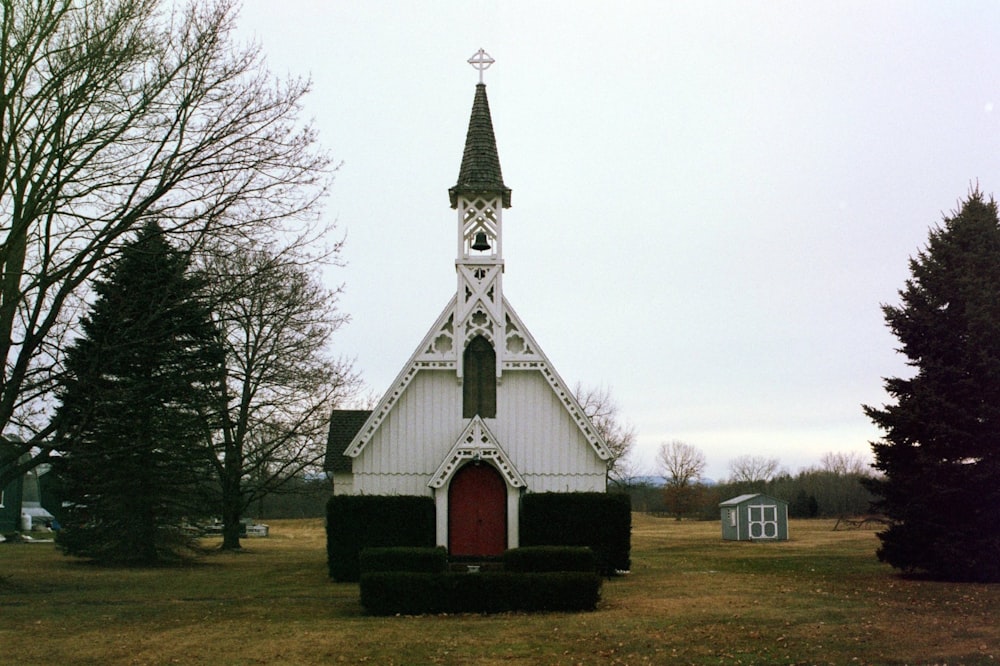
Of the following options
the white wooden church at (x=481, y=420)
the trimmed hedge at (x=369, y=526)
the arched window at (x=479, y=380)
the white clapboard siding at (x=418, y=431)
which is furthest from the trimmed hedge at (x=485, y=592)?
the arched window at (x=479, y=380)

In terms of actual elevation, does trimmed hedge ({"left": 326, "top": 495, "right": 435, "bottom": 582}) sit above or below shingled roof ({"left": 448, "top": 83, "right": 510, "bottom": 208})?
below

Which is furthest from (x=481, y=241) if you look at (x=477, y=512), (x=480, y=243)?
(x=477, y=512)

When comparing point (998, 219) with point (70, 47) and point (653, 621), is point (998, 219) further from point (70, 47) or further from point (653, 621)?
point (70, 47)

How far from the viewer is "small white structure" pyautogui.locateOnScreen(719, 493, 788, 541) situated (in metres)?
51.4

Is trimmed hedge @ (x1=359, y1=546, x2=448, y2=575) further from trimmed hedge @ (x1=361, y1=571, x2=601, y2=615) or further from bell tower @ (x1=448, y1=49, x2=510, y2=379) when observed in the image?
bell tower @ (x1=448, y1=49, x2=510, y2=379)

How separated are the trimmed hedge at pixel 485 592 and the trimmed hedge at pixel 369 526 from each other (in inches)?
274

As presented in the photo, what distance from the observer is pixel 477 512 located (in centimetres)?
2697

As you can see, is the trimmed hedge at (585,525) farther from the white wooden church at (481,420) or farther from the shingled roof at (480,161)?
the shingled roof at (480,161)

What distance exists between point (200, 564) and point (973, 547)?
25161 millimetres

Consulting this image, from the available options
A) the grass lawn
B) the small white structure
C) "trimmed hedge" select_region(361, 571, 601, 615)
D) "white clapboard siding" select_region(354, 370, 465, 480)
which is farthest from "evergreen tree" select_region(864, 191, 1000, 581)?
the small white structure

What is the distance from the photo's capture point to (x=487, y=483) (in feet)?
88.9

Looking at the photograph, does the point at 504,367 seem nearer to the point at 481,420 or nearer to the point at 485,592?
the point at 481,420

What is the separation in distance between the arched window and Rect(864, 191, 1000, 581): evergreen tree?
34.7ft

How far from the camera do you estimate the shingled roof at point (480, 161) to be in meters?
28.6
